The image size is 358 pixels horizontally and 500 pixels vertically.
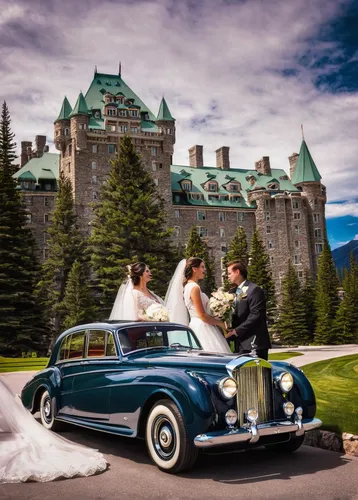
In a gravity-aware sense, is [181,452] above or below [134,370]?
below

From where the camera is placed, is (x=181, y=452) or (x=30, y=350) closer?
(x=181, y=452)

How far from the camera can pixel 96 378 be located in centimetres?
702

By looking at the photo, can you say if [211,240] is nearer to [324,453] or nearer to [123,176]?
[123,176]

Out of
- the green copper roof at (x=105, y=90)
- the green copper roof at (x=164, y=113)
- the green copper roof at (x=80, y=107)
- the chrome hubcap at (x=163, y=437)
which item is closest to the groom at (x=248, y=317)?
the chrome hubcap at (x=163, y=437)

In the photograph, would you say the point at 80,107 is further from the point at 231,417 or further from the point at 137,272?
the point at 231,417

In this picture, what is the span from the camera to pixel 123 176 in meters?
36.3

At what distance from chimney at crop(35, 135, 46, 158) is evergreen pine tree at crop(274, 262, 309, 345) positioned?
43.9 meters

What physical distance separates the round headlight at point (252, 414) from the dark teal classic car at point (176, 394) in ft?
0.04

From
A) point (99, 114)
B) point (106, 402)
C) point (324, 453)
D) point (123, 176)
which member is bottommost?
point (324, 453)

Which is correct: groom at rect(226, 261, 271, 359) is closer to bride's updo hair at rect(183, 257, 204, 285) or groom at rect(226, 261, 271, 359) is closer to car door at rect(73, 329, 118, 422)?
bride's updo hair at rect(183, 257, 204, 285)

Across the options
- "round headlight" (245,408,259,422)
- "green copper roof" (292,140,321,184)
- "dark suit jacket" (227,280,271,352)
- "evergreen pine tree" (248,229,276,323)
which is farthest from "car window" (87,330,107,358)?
"green copper roof" (292,140,321,184)

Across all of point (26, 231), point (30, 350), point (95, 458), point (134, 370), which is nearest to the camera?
point (95, 458)

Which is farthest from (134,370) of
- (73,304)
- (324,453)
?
(73,304)

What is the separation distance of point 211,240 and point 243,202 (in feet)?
31.0
